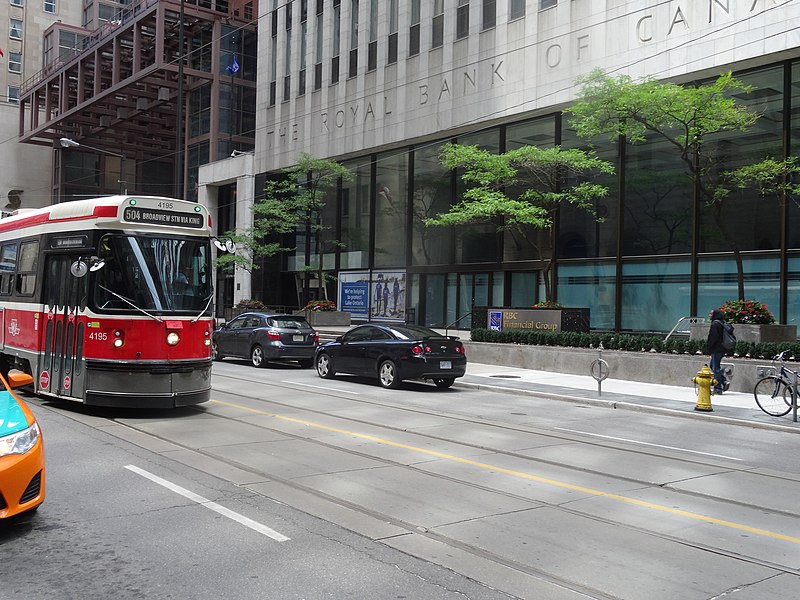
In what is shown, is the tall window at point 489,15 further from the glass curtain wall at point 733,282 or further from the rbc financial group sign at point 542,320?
the glass curtain wall at point 733,282

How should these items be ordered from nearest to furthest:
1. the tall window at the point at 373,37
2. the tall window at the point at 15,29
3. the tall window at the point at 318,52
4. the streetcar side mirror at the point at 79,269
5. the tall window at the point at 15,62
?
the streetcar side mirror at the point at 79,269
the tall window at the point at 373,37
the tall window at the point at 318,52
the tall window at the point at 15,29
the tall window at the point at 15,62

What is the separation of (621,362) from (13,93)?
244 ft

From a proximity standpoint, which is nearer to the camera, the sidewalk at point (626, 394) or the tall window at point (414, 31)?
the sidewalk at point (626, 394)

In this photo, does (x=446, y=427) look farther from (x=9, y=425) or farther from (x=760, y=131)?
(x=760, y=131)

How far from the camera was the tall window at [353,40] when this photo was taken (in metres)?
38.5

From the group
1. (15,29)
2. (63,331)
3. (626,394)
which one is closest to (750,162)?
(626,394)

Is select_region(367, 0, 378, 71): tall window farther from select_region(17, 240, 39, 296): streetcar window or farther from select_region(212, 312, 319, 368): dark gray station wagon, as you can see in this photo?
select_region(17, 240, 39, 296): streetcar window

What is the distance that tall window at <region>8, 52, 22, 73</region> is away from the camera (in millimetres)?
73125

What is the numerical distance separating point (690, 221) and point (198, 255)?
64.6ft

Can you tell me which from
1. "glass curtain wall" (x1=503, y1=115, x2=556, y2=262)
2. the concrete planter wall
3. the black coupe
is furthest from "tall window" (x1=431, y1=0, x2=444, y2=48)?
the black coupe

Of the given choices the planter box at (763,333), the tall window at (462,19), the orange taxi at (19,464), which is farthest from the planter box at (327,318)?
the orange taxi at (19,464)

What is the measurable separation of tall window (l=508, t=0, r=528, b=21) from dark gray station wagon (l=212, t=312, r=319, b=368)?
54.4ft

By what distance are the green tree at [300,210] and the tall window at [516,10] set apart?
38.9ft

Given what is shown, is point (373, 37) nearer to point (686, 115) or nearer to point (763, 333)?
Result: point (686, 115)
